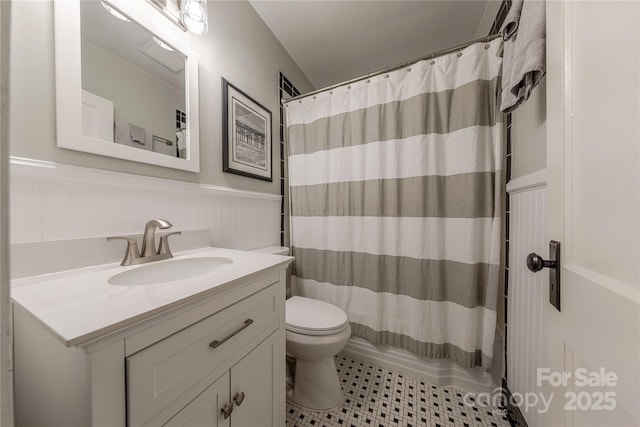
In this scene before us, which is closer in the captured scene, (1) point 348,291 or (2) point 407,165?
(2) point 407,165

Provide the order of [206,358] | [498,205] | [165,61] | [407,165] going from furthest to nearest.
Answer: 1. [407,165]
2. [498,205]
3. [165,61]
4. [206,358]

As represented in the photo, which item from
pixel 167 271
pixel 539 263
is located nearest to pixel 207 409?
pixel 167 271

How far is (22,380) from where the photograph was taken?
1.75 feet

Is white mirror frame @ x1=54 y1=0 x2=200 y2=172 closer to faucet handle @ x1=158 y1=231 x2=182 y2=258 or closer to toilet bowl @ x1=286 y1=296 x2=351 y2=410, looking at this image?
faucet handle @ x1=158 y1=231 x2=182 y2=258

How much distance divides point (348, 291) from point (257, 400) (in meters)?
0.86

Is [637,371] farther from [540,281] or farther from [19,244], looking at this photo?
[19,244]

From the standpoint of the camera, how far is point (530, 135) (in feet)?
3.00

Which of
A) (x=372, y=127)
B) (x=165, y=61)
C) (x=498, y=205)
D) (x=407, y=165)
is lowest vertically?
(x=498, y=205)

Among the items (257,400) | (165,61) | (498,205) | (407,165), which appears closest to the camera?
(257,400)

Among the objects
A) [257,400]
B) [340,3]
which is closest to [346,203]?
[257,400]

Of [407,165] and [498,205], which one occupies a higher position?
[407,165]

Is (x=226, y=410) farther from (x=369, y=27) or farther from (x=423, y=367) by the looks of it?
(x=369, y=27)

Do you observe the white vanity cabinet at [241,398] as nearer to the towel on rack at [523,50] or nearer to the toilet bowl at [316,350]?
the toilet bowl at [316,350]

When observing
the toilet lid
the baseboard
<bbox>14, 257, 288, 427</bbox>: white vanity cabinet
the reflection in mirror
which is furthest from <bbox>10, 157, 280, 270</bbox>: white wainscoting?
the baseboard
